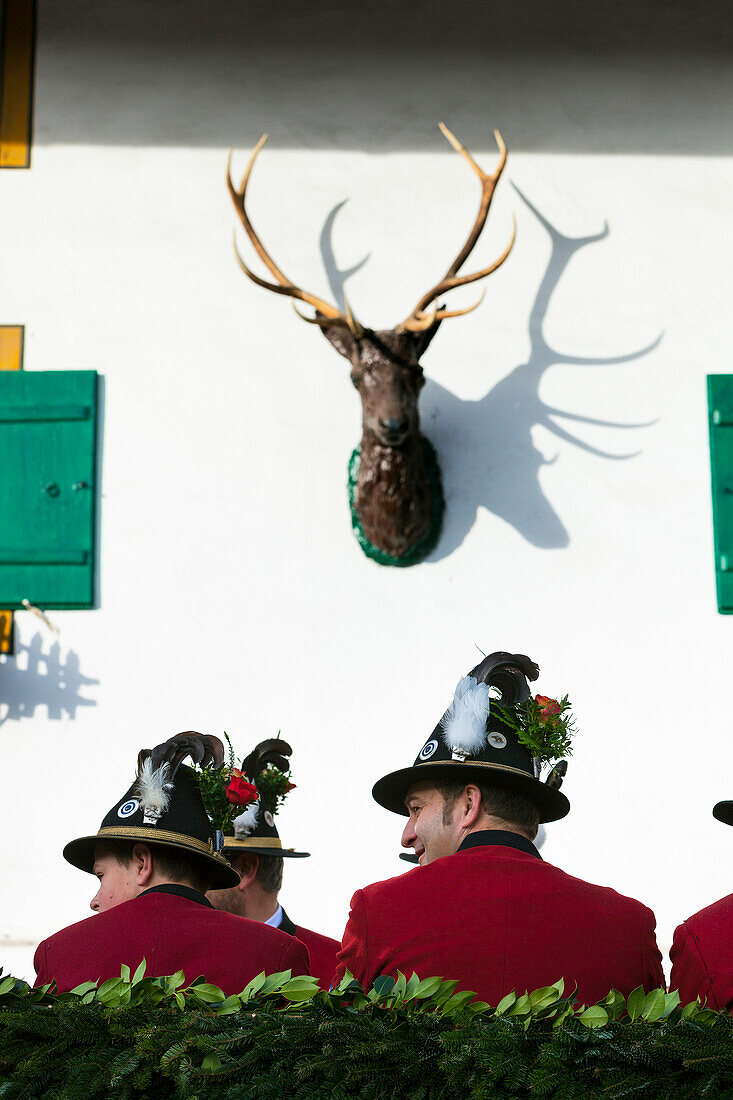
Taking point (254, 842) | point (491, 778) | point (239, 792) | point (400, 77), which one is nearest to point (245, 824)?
point (254, 842)

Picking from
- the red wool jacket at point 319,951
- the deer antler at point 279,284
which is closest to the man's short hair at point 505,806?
the red wool jacket at point 319,951

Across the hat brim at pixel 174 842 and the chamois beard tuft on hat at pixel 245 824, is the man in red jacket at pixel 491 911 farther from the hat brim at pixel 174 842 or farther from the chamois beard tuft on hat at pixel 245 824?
the chamois beard tuft on hat at pixel 245 824

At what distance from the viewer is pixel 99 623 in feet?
18.0

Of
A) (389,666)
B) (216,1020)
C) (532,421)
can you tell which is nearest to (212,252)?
(532,421)

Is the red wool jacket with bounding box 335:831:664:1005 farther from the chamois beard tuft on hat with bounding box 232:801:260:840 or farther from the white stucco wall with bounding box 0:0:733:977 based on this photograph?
the white stucco wall with bounding box 0:0:733:977

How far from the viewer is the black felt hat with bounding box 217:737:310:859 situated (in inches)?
167

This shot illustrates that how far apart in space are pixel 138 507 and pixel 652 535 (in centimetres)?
220

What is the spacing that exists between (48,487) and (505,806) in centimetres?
332

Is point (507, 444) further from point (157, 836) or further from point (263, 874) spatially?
point (157, 836)

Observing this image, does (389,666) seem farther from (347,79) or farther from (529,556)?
(347,79)

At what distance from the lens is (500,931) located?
97.2 inches

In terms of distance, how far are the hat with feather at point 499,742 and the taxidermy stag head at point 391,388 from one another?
217 centimetres

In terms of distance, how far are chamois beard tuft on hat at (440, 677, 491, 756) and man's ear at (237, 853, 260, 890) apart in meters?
1.49

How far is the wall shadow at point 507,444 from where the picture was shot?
5.54 m
